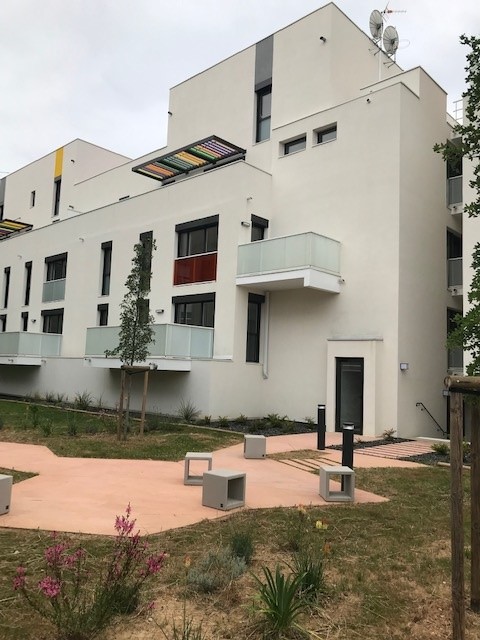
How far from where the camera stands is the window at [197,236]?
66.1 feet

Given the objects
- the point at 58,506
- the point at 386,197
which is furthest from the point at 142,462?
the point at 386,197

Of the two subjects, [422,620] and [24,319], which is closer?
[422,620]

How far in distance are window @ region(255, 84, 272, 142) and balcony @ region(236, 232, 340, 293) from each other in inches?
237

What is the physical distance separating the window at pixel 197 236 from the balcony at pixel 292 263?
1.77 meters

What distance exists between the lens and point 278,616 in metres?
3.63

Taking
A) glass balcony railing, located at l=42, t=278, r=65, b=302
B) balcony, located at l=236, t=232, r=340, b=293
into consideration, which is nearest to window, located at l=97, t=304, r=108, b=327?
glass balcony railing, located at l=42, t=278, r=65, b=302

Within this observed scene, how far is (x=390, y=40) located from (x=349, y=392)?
15524 mm

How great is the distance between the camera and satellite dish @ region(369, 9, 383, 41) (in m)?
22.0

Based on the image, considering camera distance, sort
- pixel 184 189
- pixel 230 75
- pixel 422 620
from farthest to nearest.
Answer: pixel 230 75, pixel 184 189, pixel 422 620

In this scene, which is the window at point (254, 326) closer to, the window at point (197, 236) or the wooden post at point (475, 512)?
the window at point (197, 236)

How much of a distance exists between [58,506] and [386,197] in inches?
552

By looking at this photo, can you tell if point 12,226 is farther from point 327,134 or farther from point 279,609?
point 279,609

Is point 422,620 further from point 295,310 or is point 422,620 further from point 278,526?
A: point 295,310

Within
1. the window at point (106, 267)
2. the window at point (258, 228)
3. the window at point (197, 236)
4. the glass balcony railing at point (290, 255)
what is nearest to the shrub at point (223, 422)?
the glass balcony railing at point (290, 255)
